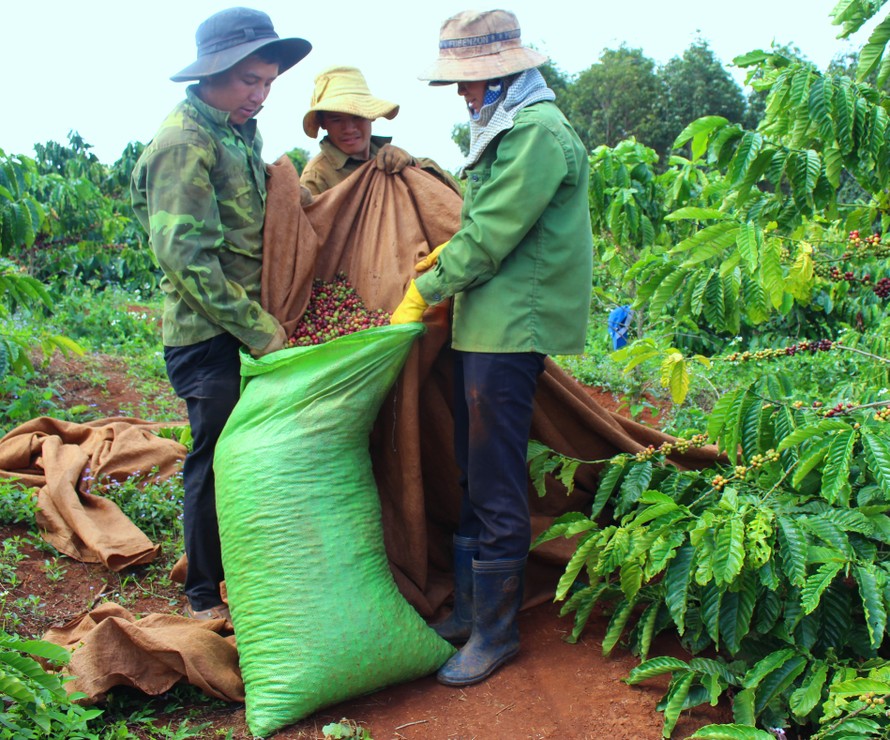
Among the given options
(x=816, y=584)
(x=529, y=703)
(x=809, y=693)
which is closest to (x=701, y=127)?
(x=816, y=584)

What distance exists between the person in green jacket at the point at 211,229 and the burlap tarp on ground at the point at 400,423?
0.41 feet

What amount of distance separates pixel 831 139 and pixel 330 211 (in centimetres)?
161

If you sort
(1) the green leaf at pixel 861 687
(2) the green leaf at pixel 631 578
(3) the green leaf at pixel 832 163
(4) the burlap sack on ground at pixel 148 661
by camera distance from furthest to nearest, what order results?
(3) the green leaf at pixel 832 163 → (2) the green leaf at pixel 631 578 → (4) the burlap sack on ground at pixel 148 661 → (1) the green leaf at pixel 861 687

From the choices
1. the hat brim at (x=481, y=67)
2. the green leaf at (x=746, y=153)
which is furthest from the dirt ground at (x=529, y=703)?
the hat brim at (x=481, y=67)

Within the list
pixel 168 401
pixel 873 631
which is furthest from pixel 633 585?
pixel 168 401

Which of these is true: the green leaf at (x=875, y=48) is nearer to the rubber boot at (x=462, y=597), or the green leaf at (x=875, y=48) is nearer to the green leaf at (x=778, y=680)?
the green leaf at (x=778, y=680)

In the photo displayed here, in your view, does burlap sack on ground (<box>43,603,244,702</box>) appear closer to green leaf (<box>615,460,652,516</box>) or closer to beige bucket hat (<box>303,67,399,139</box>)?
green leaf (<box>615,460,652,516</box>)

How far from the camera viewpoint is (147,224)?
293 centimetres

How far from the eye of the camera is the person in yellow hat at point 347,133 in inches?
126

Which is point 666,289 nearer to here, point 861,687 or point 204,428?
point 861,687

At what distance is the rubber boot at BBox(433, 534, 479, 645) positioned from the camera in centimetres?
301

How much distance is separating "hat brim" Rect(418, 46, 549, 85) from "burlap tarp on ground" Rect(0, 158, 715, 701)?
513 mm

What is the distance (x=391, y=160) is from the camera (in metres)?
3.20

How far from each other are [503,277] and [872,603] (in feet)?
4.23
